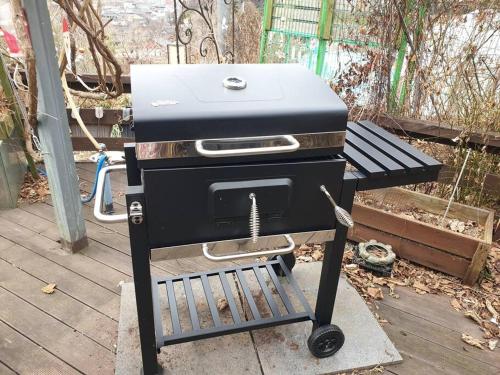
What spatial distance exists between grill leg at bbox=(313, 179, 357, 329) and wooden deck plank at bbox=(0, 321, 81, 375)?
106cm

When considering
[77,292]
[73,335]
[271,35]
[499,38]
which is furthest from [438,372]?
[271,35]

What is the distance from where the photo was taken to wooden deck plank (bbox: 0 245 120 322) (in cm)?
194

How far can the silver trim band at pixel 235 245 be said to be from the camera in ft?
4.25

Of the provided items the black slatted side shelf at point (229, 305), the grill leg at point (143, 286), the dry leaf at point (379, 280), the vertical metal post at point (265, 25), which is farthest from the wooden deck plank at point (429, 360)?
the vertical metal post at point (265, 25)

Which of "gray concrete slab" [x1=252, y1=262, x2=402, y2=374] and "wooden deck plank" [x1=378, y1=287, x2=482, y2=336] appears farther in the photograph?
"wooden deck plank" [x1=378, y1=287, x2=482, y2=336]

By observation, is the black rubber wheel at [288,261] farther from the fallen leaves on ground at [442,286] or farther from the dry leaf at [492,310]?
the dry leaf at [492,310]

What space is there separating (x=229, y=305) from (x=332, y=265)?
0.56 m

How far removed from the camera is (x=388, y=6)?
3244 millimetres

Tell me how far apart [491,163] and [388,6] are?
1.58 metres

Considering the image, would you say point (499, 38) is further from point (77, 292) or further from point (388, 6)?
point (77, 292)

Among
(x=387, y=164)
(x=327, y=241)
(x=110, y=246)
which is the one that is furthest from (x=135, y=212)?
(x=110, y=246)

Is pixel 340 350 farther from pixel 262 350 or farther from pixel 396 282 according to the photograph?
pixel 396 282

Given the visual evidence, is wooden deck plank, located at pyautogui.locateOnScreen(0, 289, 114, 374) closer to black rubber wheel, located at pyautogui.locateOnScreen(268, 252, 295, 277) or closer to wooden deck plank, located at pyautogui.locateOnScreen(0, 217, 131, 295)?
wooden deck plank, located at pyautogui.locateOnScreen(0, 217, 131, 295)

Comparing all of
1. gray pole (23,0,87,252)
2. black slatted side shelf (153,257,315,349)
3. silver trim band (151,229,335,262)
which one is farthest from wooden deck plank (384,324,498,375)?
gray pole (23,0,87,252)
